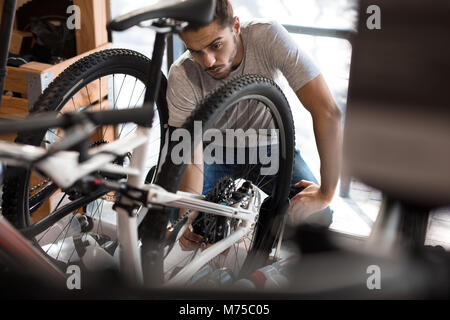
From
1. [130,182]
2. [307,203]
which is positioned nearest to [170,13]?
[130,182]

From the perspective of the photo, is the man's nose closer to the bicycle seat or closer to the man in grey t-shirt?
the man in grey t-shirt

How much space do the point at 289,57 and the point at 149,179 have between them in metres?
0.51

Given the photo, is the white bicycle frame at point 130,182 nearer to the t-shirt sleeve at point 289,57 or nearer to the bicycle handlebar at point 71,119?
the bicycle handlebar at point 71,119

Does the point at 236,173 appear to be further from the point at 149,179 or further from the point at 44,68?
the point at 44,68

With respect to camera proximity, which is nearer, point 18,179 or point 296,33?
point 18,179

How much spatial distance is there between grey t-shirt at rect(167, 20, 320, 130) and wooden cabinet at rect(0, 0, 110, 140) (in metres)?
0.47

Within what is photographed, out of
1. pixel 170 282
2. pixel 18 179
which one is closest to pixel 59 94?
pixel 18 179

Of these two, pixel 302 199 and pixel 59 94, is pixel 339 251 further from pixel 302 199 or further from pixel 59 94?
pixel 59 94

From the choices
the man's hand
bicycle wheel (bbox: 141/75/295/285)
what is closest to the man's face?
bicycle wheel (bbox: 141/75/295/285)

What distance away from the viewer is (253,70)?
1261 mm

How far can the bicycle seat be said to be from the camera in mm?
773

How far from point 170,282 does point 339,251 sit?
1.16 ft

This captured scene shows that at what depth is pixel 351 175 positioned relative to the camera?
1.09 meters
